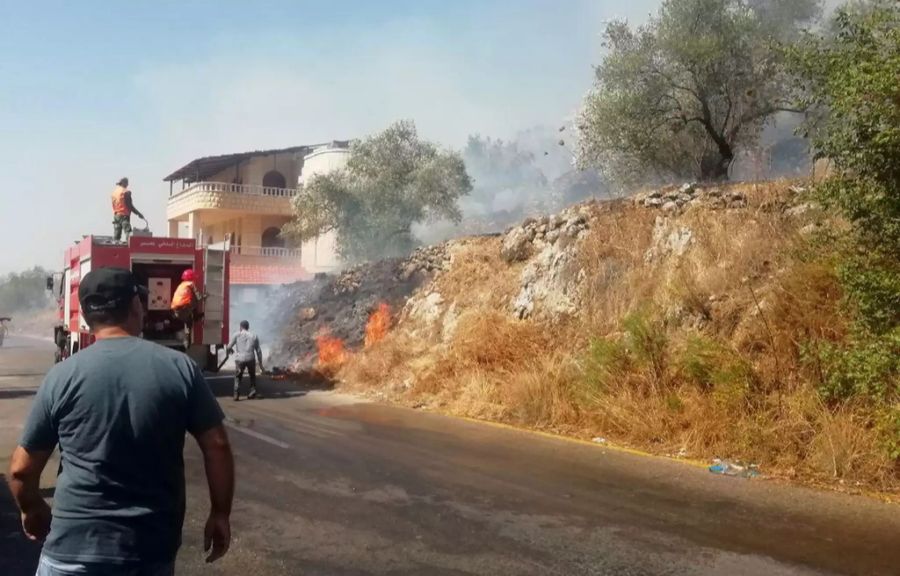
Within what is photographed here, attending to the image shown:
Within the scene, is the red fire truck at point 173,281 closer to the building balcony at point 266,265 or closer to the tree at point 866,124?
the tree at point 866,124

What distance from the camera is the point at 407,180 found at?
3131cm

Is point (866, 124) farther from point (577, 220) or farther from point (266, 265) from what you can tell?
point (266, 265)

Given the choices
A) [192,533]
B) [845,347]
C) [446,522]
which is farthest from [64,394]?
[845,347]

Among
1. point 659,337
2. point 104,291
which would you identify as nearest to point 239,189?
point 659,337

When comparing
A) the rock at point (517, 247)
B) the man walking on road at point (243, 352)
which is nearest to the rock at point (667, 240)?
the rock at point (517, 247)

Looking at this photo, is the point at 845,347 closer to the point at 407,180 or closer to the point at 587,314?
the point at 587,314

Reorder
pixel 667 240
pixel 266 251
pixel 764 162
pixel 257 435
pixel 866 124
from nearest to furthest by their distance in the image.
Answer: pixel 866 124
pixel 257 435
pixel 667 240
pixel 764 162
pixel 266 251

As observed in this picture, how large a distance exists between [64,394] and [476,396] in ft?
35.6

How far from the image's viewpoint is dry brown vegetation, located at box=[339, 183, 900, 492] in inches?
360

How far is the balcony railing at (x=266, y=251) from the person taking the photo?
38562mm

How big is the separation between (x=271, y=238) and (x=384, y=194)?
12.2 meters

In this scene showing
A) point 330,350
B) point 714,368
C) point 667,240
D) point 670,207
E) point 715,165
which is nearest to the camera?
point 714,368

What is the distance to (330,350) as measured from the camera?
2002cm

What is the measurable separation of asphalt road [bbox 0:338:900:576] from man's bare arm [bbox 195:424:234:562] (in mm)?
Answer: 2444
